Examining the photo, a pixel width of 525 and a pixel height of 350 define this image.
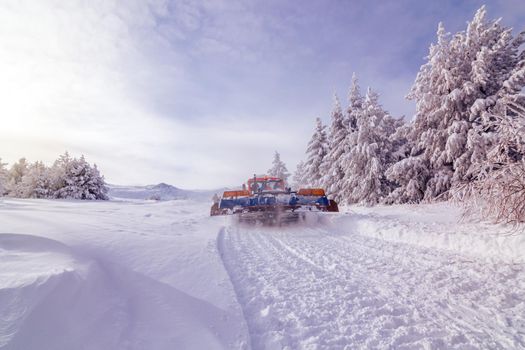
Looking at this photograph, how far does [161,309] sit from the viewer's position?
2.80 metres

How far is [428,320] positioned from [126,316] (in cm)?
308

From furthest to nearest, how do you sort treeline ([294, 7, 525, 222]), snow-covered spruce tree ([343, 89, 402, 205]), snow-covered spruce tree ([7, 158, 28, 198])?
snow-covered spruce tree ([7, 158, 28, 198]) → snow-covered spruce tree ([343, 89, 402, 205]) → treeline ([294, 7, 525, 222])

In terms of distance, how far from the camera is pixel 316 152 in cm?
2852

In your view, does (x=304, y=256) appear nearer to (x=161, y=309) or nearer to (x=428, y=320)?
(x=428, y=320)

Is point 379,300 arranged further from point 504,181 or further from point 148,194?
point 148,194

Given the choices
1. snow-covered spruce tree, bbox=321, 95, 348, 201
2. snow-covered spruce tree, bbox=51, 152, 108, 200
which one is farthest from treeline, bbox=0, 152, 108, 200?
snow-covered spruce tree, bbox=321, 95, 348, 201

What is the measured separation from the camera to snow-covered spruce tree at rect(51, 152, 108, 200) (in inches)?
1076

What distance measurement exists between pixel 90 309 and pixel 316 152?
27405 mm

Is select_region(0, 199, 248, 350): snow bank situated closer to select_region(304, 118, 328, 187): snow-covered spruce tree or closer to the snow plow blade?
the snow plow blade

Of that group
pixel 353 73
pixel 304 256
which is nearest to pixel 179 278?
pixel 304 256

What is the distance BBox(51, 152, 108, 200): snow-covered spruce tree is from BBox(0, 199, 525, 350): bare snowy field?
2777 cm

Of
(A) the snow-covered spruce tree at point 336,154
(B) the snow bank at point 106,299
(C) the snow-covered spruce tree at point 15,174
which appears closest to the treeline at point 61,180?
(C) the snow-covered spruce tree at point 15,174

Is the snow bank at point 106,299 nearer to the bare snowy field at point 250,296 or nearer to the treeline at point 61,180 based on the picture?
the bare snowy field at point 250,296

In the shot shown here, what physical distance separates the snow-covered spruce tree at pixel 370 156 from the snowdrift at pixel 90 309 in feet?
57.2
